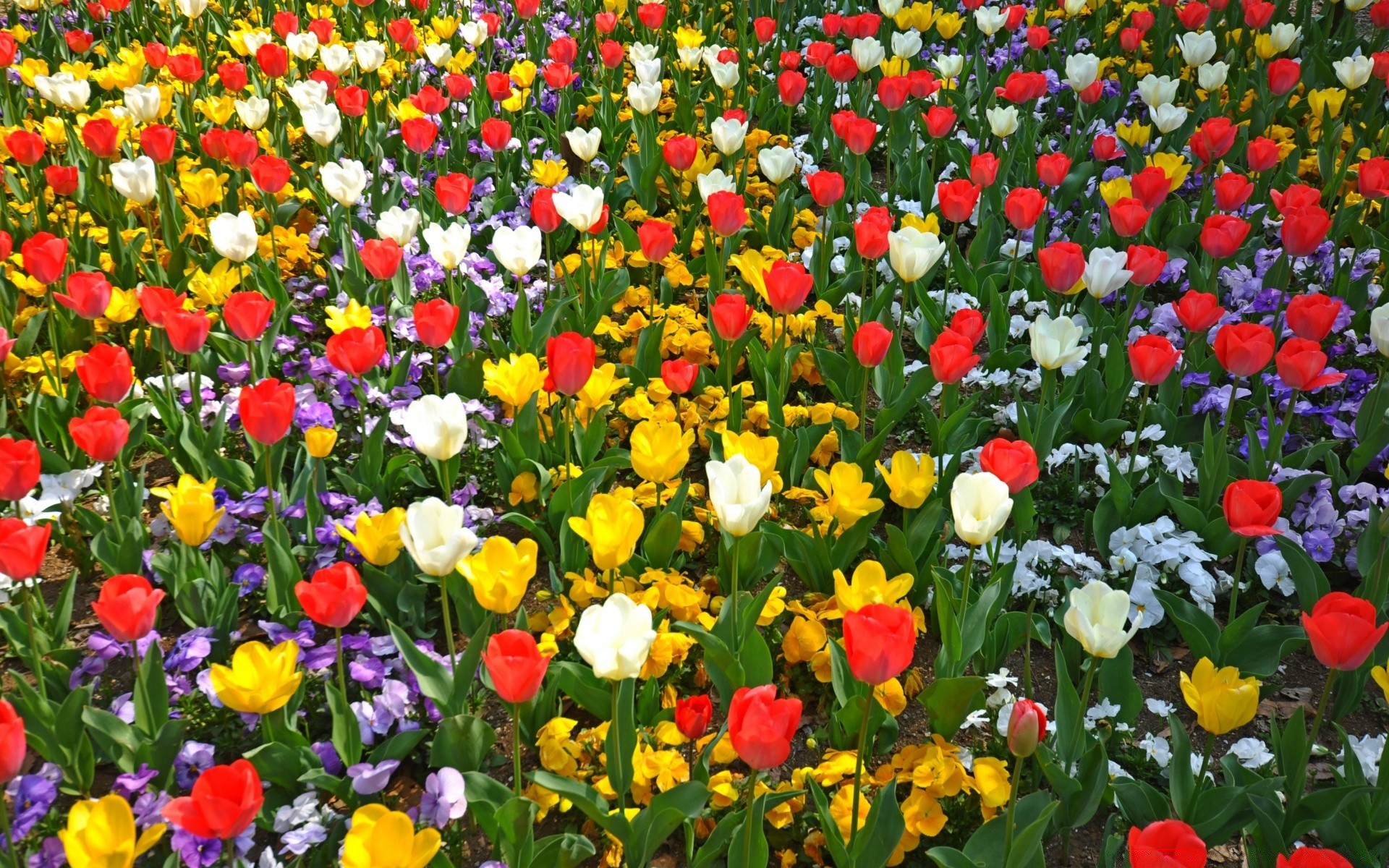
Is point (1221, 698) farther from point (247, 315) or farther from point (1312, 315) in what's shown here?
point (247, 315)

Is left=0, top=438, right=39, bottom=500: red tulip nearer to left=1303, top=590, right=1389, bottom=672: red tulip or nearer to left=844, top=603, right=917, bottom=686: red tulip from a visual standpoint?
left=844, top=603, right=917, bottom=686: red tulip

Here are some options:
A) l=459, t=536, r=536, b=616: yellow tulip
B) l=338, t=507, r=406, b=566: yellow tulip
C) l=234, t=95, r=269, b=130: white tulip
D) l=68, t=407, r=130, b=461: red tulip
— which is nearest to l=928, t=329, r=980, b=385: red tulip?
l=459, t=536, r=536, b=616: yellow tulip

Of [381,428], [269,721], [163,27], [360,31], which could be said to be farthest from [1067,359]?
[163,27]

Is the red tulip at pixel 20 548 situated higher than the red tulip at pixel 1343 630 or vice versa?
the red tulip at pixel 20 548

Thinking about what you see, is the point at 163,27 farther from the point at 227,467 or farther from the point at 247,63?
the point at 227,467

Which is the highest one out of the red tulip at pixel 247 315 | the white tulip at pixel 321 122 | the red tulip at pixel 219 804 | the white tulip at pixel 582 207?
the white tulip at pixel 321 122

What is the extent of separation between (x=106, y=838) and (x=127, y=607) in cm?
46

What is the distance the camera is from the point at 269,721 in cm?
206

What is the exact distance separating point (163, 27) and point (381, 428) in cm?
423

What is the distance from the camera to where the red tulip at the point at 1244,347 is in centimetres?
260

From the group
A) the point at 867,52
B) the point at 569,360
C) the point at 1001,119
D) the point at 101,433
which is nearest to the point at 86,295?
the point at 101,433

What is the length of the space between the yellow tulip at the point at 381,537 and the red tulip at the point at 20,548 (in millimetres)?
521

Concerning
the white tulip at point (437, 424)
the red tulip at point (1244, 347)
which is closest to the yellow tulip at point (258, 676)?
the white tulip at point (437, 424)

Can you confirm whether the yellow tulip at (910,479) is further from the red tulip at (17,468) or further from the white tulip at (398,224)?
the red tulip at (17,468)
